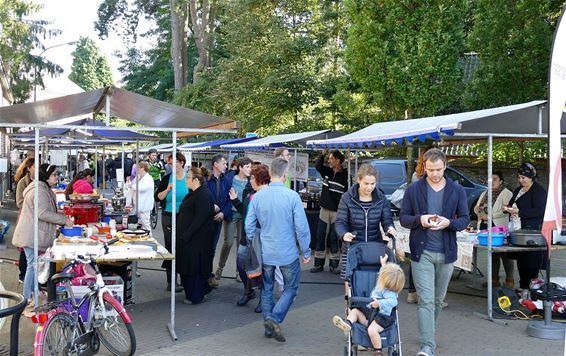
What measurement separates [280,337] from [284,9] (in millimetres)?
20705

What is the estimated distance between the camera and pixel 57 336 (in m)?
5.85

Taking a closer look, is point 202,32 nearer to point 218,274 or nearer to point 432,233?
point 218,274

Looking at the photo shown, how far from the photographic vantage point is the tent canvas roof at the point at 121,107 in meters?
7.22

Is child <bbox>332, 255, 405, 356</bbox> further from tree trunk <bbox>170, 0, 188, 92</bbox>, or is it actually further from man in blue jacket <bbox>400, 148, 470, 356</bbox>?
tree trunk <bbox>170, 0, 188, 92</bbox>

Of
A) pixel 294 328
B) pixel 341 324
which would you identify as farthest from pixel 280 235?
pixel 341 324

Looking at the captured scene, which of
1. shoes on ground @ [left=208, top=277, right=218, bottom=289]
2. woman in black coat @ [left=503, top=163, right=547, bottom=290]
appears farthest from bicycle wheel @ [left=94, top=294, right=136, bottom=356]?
woman in black coat @ [left=503, top=163, right=547, bottom=290]

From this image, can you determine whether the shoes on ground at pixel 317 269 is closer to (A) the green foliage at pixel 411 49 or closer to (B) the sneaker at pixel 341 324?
(B) the sneaker at pixel 341 324

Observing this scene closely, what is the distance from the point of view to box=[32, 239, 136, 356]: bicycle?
19.0 feet

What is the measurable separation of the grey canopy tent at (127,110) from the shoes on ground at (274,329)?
995 millimetres

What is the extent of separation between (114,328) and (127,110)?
2.97 meters

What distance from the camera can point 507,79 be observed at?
1557cm

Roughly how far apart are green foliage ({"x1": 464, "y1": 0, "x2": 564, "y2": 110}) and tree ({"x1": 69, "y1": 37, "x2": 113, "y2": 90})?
308 feet

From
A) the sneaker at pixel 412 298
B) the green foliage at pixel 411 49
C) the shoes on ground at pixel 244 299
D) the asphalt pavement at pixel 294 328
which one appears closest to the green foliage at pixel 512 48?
the green foliage at pixel 411 49

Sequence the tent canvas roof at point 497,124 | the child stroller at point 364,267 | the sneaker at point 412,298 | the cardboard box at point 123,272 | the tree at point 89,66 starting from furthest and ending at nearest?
the tree at point 89,66 < the sneaker at point 412,298 < the cardboard box at point 123,272 < the tent canvas roof at point 497,124 < the child stroller at point 364,267
